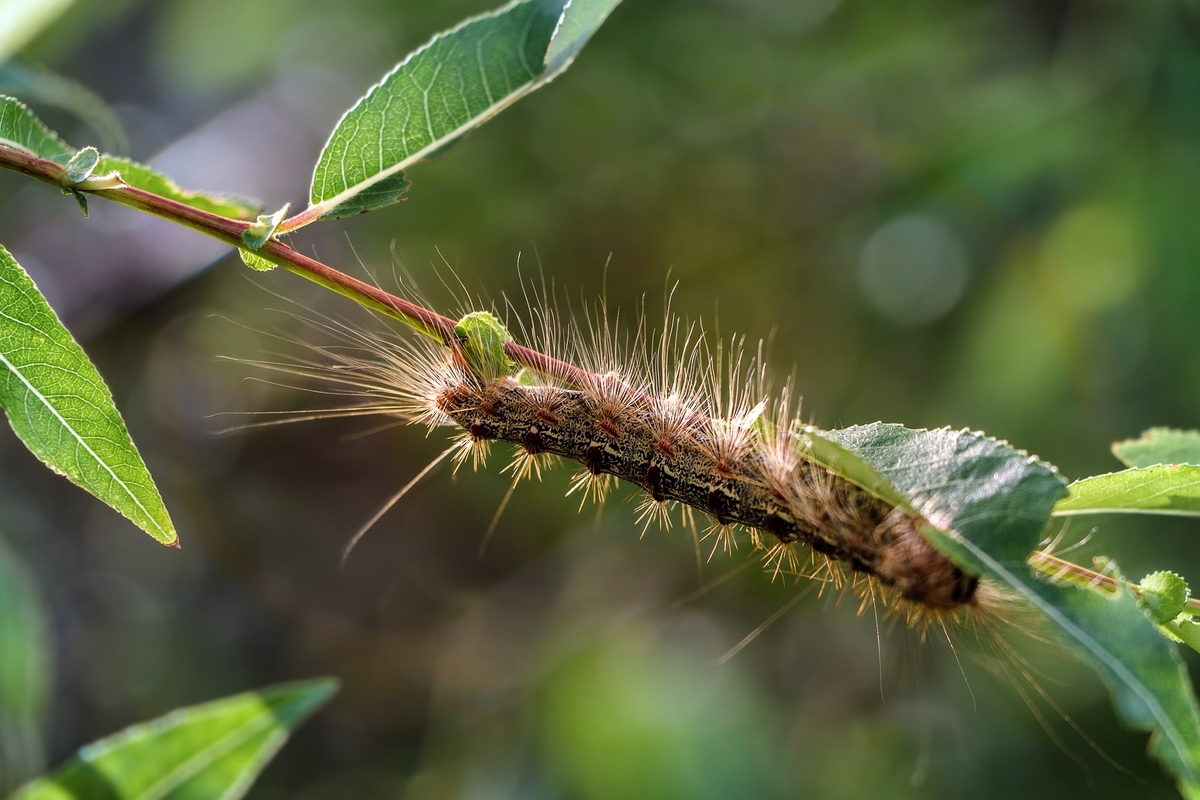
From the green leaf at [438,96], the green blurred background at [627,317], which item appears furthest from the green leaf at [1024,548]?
the green blurred background at [627,317]

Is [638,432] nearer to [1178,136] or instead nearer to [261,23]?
[1178,136]

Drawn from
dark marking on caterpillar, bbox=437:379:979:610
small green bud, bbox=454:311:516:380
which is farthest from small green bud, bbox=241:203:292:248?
dark marking on caterpillar, bbox=437:379:979:610

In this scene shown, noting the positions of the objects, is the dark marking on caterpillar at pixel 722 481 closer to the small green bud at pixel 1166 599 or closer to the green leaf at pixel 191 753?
the small green bud at pixel 1166 599

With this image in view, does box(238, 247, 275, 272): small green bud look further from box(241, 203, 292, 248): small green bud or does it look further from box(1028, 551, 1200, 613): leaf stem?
box(1028, 551, 1200, 613): leaf stem

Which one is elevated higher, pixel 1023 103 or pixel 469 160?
pixel 1023 103

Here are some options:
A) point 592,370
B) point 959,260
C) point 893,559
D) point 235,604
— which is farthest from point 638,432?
point 235,604

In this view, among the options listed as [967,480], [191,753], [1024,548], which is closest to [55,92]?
[191,753]
